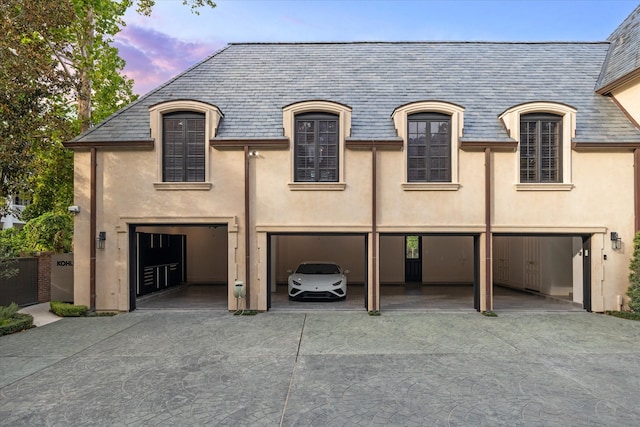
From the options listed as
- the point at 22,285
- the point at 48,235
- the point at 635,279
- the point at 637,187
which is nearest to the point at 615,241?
the point at 635,279

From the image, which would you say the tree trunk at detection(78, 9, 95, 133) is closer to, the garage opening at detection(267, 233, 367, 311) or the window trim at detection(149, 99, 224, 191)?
the window trim at detection(149, 99, 224, 191)

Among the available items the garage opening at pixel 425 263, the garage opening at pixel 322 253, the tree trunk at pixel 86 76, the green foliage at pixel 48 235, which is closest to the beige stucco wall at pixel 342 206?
the green foliage at pixel 48 235

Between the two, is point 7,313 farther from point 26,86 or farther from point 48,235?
point 26,86

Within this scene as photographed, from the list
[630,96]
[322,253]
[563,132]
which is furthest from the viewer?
[322,253]

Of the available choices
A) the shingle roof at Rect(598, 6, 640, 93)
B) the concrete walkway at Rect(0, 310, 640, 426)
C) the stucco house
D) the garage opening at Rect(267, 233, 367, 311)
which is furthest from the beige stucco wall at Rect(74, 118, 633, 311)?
the garage opening at Rect(267, 233, 367, 311)

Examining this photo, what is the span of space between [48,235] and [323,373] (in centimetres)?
1280

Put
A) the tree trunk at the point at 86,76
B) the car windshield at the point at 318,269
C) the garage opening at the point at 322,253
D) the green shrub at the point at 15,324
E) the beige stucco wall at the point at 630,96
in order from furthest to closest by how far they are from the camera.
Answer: the garage opening at the point at 322,253, the tree trunk at the point at 86,76, the car windshield at the point at 318,269, the beige stucco wall at the point at 630,96, the green shrub at the point at 15,324

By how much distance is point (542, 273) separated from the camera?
45.4 ft

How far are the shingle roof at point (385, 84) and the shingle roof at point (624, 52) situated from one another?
0.36 metres

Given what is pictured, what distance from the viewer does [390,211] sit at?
1092cm

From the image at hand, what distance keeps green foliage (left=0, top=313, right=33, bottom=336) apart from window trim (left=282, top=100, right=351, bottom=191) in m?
7.48

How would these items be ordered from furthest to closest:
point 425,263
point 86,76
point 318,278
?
point 425,263 → point 86,76 → point 318,278

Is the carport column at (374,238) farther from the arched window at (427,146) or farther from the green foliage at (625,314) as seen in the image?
the green foliage at (625,314)

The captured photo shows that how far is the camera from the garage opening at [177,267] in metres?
11.9
